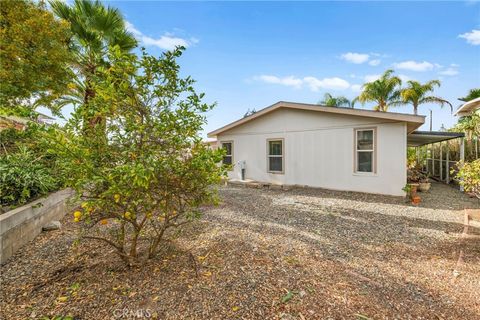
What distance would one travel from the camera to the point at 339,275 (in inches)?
104

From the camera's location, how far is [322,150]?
27.5 ft

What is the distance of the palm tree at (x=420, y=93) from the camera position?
1802 cm

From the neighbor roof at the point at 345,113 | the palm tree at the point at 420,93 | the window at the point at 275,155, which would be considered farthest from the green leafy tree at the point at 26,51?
the palm tree at the point at 420,93

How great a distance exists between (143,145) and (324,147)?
7373 mm

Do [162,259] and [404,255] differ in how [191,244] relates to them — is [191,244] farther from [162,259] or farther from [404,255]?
[404,255]

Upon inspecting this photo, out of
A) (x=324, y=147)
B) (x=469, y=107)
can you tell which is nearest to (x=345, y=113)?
(x=324, y=147)

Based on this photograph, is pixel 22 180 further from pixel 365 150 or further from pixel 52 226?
pixel 365 150

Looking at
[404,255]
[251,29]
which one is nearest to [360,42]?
[251,29]

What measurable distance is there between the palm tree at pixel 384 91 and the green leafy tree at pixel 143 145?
21634 mm

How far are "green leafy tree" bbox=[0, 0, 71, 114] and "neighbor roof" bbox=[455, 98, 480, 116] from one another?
15.2 meters

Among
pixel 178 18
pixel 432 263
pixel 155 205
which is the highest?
pixel 178 18

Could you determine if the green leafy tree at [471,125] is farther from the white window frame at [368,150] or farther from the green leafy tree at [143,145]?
the green leafy tree at [143,145]

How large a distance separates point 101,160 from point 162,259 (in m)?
1.53

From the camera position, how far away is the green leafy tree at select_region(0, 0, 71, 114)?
16.6 ft
